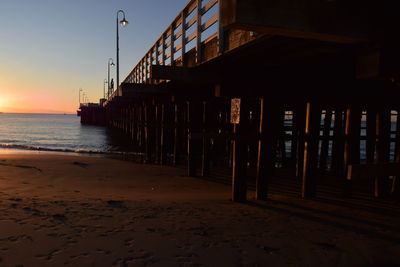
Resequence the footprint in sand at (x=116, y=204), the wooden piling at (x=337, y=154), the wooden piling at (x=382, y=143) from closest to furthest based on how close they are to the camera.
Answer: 1. the footprint in sand at (x=116, y=204)
2. the wooden piling at (x=382, y=143)
3. the wooden piling at (x=337, y=154)

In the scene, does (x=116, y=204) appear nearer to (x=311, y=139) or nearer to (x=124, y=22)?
(x=311, y=139)

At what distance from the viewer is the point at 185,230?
14.3ft

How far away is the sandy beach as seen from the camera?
11.6 ft

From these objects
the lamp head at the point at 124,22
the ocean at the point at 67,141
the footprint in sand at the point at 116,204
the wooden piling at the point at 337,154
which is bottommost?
the ocean at the point at 67,141

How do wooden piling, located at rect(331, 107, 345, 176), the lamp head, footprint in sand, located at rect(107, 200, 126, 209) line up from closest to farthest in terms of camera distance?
footprint in sand, located at rect(107, 200, 126, 209), wooden piling, located at rect(331, 107, 345, 176), the lamp head

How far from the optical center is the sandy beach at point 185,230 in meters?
3.54

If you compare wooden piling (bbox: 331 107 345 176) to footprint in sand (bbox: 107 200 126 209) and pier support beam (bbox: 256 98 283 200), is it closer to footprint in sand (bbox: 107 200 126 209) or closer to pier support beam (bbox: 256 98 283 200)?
pier support beam (bbox: 256 98 283 200)

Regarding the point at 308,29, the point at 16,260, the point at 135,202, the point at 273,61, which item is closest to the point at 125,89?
the point at 135,202

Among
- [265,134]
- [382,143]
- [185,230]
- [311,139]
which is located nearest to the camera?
[185,230]

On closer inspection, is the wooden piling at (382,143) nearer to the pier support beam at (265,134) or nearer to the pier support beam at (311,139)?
the pier support beam at (311,139)

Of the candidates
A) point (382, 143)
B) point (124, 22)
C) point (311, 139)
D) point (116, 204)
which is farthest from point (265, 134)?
point (124, 22)

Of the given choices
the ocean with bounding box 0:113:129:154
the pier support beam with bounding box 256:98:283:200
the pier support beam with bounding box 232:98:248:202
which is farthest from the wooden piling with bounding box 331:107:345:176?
the ocean with bounding box 0:113:129:154

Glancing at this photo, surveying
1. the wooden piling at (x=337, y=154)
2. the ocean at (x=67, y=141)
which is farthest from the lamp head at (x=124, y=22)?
the wooden piling at (x=337, y=154)

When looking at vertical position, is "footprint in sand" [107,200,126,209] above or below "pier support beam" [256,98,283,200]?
below
